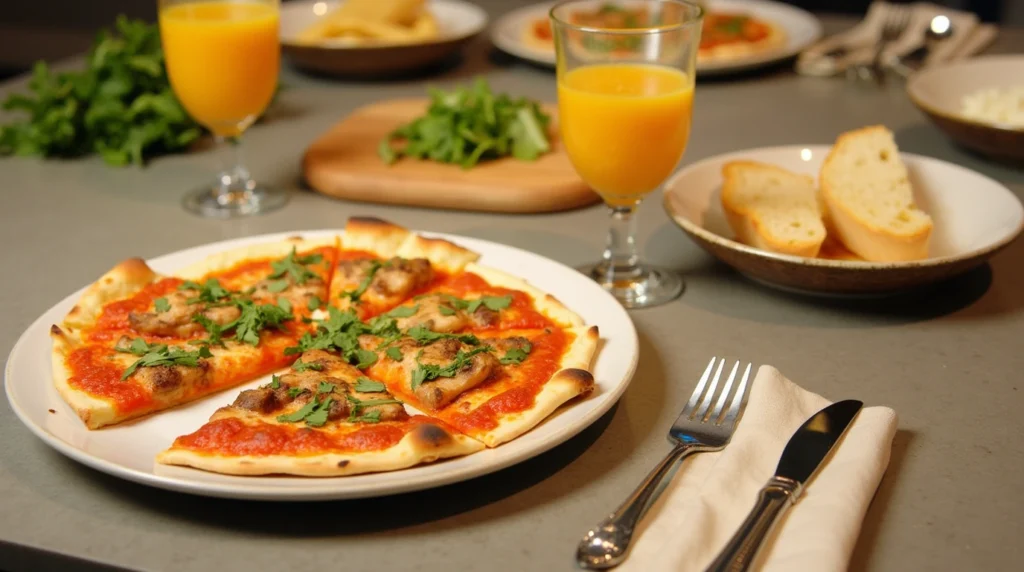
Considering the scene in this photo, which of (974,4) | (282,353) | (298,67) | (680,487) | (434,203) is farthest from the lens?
(974,4)

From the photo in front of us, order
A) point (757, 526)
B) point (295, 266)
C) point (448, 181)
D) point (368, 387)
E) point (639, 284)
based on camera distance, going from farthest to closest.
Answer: point (448, 181)
point (639, 284)
point (295, 266)
point (368, 387)
point (757, 526)

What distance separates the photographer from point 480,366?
1727 mm

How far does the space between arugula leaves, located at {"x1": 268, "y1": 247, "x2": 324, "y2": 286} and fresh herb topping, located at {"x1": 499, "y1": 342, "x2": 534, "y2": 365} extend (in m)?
0.54

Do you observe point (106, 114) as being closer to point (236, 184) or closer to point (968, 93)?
point (236, 184)

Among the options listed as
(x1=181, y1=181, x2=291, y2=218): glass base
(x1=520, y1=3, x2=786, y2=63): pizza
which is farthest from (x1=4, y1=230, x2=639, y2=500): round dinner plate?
(x1=520, y1=3, x2=786, y2=63): pizza

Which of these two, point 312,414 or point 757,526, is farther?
point 312,414

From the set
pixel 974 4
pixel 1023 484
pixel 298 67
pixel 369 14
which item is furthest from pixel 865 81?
pixel 974 4

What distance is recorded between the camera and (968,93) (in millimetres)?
3221

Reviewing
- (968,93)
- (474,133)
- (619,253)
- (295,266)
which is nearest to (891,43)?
(968,93)

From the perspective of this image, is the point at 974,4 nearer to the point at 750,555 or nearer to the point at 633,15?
the point at 633,15

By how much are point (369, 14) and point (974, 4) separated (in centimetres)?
442

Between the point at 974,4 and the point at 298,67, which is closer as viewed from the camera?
the point at 298,67

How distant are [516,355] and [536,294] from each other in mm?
259

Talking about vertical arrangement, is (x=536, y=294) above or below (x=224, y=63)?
below
